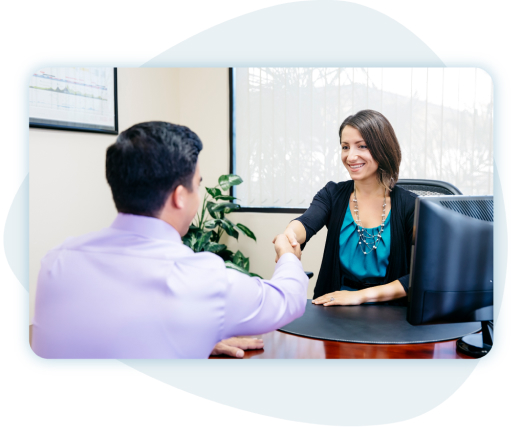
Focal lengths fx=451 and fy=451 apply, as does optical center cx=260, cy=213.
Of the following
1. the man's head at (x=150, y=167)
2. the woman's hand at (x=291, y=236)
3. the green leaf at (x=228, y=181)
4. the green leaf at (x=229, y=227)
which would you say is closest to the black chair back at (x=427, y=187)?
the woman's hand at (x=291, y=236)

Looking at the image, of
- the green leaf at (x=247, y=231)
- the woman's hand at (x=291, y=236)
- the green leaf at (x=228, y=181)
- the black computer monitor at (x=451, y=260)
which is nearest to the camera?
the black computer monitor at (x=451, y=260)

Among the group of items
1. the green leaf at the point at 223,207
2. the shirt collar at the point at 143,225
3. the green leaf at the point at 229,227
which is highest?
the shirt collar at the point at 143,225

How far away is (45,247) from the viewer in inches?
47.0

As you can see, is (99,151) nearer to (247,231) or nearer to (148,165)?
(148,165)

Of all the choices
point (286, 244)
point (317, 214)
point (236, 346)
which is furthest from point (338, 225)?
point (236, 346)

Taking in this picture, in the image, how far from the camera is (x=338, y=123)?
1.84 meters

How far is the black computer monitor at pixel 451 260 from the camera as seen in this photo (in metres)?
1.08

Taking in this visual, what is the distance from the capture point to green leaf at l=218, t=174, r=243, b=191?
199 cm
